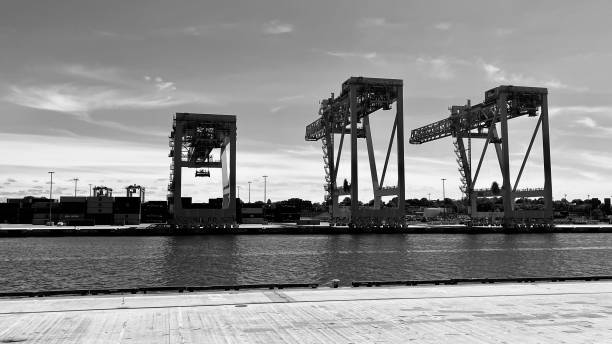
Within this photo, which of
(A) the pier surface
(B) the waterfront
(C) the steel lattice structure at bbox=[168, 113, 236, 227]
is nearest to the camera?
(A) the pier surface

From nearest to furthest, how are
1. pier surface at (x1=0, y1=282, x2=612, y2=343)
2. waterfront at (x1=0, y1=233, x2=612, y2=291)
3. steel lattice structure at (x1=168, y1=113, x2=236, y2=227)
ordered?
pier surface at (x1=0, y1=282, x2=612, y2=343) → waterfront at (x1=0, y1=233, x2=612, y2=291) → steel lattice structure at (x1=168, y1=113, x2=236, y2=227)

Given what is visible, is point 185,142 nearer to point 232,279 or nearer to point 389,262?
point 389,262

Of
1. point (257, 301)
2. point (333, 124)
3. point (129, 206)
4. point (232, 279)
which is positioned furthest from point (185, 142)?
point (257, 301)

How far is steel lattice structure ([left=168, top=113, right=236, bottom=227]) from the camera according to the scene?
87.6m

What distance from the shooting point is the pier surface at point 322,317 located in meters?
11.5

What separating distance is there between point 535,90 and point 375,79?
30927 millimetres

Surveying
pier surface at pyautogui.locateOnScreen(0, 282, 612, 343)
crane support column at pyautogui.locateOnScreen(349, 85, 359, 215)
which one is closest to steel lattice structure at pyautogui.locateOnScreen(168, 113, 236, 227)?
crane support column at pyautogui.locateOnScreen(349, 85, 359, 215)

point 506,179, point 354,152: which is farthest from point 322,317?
point 506,179

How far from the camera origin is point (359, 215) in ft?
307

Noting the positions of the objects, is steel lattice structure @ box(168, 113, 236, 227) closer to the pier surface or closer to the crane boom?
the crane boom

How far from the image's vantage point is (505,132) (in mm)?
98062

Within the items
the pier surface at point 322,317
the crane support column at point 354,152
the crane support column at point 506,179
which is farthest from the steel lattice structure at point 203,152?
the pier surface at point 322,317

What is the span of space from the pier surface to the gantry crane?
85.8m

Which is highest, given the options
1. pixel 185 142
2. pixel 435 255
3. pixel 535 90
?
pixel 535 90
